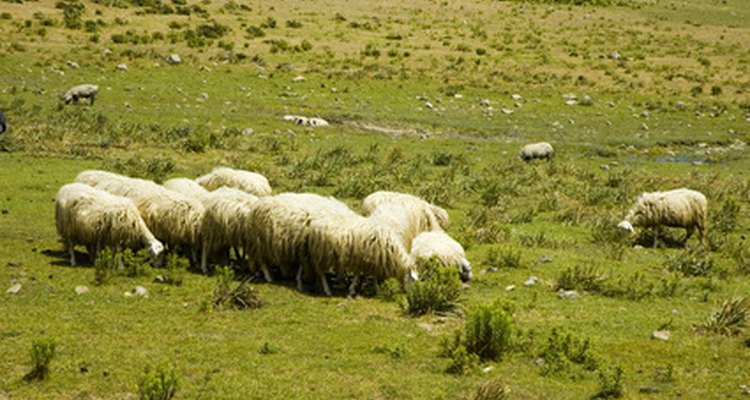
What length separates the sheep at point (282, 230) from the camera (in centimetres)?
1134

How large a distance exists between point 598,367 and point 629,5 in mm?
74667

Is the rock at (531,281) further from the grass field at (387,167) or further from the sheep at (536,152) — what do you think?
the sheep at (536,152)

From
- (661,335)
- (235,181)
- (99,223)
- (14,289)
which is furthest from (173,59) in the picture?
(661,335)

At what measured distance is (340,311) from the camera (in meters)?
10.5

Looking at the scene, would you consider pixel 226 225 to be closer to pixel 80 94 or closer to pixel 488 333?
pixel 488 333

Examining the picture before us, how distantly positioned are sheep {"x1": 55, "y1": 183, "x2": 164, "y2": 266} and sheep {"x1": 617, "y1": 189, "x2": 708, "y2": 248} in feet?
32.7

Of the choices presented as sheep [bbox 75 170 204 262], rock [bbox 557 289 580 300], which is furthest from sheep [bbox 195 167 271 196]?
rock [bbox 557 289 580 300]

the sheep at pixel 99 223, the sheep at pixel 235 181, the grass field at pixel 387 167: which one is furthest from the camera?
the sheep at pixel 235 181

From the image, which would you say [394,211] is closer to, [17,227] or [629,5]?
[17,227]

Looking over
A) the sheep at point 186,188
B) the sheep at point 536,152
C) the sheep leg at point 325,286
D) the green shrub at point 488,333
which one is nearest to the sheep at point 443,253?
the sheep leg at point 325,286

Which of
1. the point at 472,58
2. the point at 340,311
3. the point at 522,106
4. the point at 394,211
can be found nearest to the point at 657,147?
the point at 522,106

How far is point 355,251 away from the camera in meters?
10.9

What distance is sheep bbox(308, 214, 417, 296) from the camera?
1095cm

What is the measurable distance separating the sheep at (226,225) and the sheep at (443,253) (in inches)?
110
